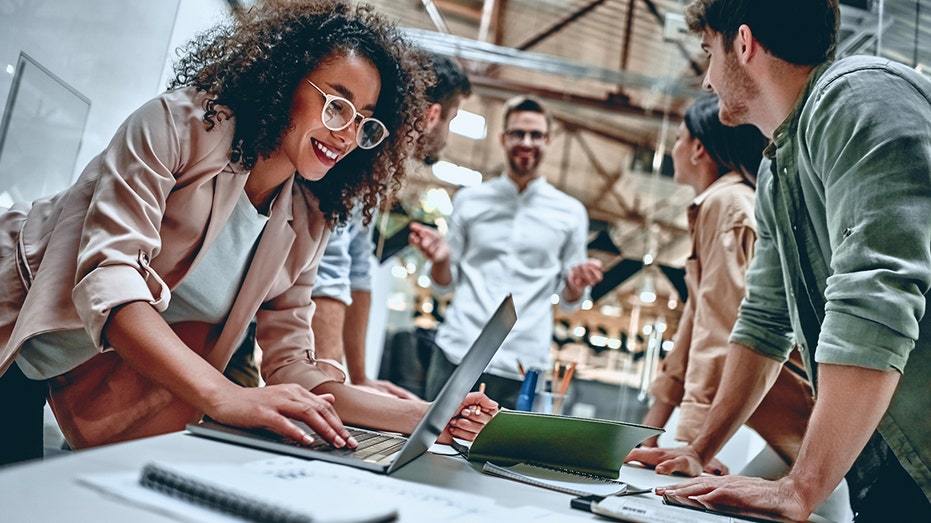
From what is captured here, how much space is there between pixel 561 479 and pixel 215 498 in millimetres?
595

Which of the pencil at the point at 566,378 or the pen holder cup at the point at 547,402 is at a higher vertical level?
the pencil at the point at 566,378

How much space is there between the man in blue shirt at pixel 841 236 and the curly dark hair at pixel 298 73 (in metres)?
0.60

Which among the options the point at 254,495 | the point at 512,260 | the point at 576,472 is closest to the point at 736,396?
the point at 576,472

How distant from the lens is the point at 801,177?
124 cm

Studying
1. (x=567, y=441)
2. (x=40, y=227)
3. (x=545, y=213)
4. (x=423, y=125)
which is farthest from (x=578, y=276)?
(x=40, y=227)

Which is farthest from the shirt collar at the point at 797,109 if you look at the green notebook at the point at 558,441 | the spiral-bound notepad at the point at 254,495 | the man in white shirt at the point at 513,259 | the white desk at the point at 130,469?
the man in white shirt at the point at 513,259

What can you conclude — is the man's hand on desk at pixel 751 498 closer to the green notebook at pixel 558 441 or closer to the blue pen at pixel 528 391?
the green notebook at pixel 558 441

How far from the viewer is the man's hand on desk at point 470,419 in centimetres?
124

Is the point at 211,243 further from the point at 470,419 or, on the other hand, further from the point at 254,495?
the point at 254,495

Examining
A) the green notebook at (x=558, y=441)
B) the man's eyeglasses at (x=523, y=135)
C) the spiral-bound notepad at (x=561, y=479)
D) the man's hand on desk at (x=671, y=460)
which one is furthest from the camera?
the man's eyeglasses at (x=523, y=135)

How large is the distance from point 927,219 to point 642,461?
2.50ft

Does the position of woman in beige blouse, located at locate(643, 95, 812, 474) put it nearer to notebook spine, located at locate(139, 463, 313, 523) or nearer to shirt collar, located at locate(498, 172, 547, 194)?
shirt collar, located at locate(498, 172, 547, 194)

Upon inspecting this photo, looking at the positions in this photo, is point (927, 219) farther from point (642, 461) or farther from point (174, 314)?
point (174, 314)

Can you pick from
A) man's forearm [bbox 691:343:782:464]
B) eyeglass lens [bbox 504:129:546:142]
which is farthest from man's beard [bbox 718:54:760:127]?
eyeglass lens [bbox 504:129:546:142]
